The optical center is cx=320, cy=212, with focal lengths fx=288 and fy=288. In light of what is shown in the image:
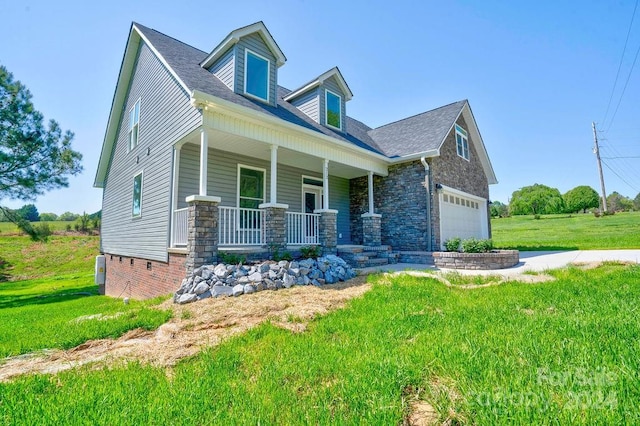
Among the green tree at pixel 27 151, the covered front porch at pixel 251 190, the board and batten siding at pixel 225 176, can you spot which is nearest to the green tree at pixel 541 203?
the covered front porch at pixel 251 190

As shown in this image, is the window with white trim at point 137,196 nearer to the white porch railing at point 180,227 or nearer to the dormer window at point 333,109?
the white porch railing at point 180,227

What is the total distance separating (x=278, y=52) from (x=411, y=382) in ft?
→ 30.2

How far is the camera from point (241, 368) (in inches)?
96.2

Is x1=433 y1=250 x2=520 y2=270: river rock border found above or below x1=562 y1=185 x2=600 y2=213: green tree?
below

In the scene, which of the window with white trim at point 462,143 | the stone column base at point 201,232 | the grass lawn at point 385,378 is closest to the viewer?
the grass lawn at point 385,378

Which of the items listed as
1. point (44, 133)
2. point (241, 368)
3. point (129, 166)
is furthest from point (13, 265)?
point (241, 368)

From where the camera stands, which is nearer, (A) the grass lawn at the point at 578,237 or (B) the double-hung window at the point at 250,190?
(B) the double-hung window at the point at 250,190

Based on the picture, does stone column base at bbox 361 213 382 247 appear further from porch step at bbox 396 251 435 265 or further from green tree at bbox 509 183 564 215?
green tree at bbox 509 183 564 215

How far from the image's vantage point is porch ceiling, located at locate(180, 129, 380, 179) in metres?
7.23

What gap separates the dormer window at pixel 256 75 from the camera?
824 centimetres

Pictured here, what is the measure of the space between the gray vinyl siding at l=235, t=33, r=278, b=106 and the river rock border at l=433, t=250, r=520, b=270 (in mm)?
6933

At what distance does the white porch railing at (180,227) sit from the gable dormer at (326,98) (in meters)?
5.62

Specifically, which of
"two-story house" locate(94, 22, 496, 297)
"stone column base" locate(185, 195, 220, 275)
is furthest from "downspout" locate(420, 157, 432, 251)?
"stone column base" locate(185, 195, 220, 275)

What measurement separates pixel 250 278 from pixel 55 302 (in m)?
9.68
